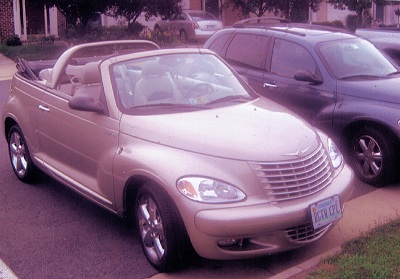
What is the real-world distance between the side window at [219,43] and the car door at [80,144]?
3.27 meters

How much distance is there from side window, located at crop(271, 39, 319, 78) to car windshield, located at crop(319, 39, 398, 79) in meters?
0.20

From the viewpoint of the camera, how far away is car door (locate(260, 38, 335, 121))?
7652 mm

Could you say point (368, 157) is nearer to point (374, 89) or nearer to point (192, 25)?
point (374, 89)

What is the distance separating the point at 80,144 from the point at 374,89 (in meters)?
3.45

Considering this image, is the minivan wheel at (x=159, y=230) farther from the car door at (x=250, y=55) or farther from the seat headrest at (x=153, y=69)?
the car door at (x=250, y=55)

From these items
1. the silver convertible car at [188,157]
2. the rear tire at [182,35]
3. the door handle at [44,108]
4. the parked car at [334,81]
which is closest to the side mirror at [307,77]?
the parked car at [334,81]

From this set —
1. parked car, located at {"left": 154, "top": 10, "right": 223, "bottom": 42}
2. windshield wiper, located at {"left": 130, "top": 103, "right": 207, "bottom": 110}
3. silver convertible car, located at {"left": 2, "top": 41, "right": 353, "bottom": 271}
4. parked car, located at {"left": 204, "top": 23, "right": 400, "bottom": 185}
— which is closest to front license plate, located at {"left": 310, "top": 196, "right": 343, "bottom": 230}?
silver convertible car, located at {"left": 2, "top": 41, "right": 353, "bottom": 271}

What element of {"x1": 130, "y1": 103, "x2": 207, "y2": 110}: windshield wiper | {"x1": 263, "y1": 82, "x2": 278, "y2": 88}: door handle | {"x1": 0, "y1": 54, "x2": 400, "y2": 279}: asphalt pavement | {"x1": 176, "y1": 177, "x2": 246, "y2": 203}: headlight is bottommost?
{"x1": 0, "y1": 54, "x2": 400, "y2": 279}: asphalt pavement

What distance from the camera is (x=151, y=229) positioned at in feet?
16.5

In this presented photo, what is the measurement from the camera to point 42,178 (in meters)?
7.64

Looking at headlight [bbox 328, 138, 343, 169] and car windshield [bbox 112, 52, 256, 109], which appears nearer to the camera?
headlight [bbox 328, 138, 343, 169]

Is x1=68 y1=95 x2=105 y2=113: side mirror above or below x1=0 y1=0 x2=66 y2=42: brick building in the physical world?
below

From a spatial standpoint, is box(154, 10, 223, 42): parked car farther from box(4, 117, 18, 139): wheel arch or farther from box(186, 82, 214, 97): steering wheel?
box(186, 82, 214, 97): steering wheel

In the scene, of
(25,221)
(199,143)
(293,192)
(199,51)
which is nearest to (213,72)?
(199,51)
